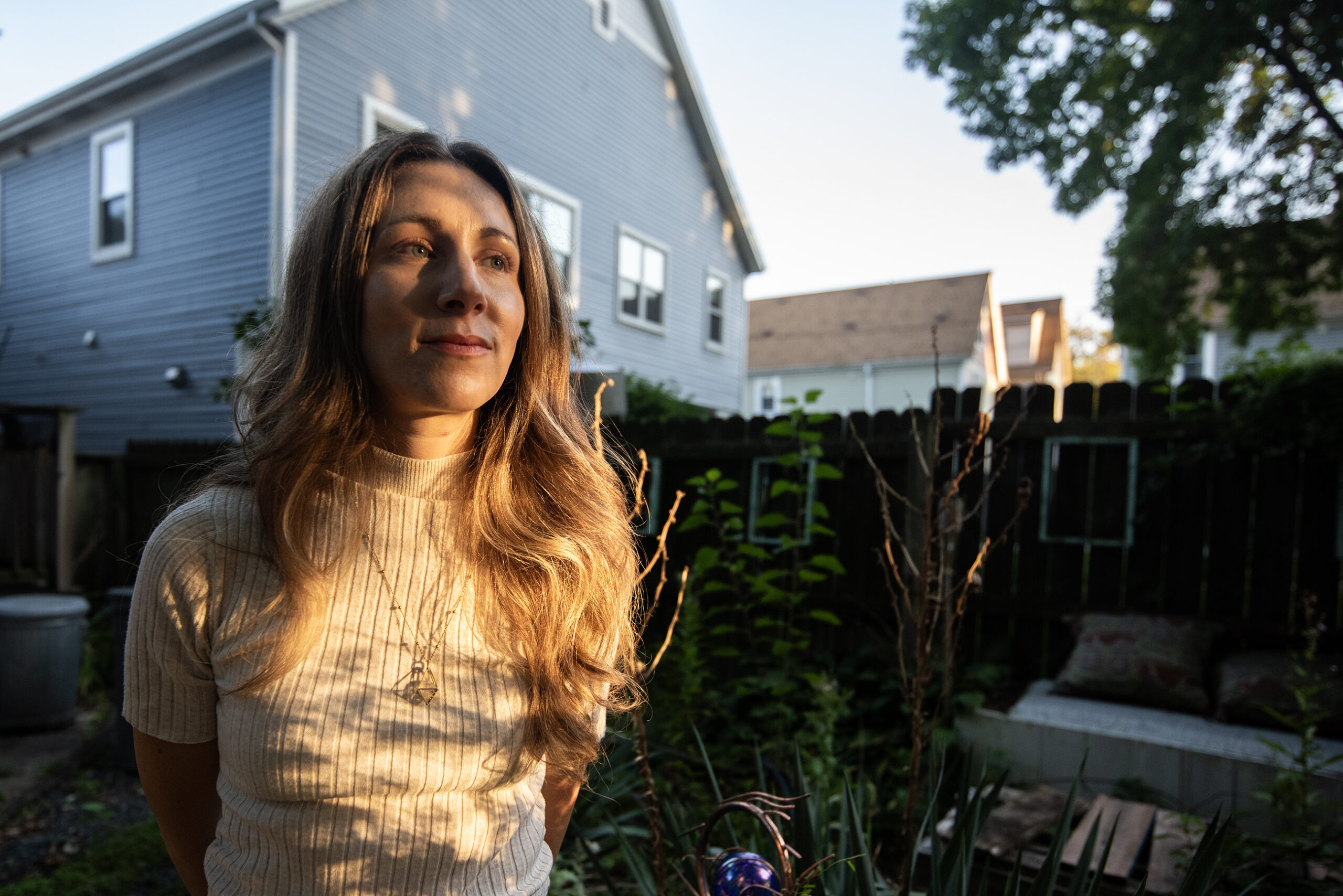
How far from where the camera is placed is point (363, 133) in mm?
8711

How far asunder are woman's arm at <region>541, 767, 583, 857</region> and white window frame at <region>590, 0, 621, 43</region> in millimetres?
12300

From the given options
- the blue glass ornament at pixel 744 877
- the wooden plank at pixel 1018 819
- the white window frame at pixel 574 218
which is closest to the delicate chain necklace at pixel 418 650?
the blue glass ornament at pixel 744 877

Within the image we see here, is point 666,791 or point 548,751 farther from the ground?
point 548,751

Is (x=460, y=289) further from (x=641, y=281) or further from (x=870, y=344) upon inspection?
(x=870, y=344)

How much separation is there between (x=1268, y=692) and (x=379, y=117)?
943cm

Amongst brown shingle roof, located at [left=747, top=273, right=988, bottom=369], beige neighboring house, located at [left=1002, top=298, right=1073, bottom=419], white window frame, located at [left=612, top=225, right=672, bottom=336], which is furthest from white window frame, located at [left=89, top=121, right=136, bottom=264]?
beige neighboring house, located at [left=1002, top=298, right=1073, bottom=419]

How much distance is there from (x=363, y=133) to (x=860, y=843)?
9.22 meters

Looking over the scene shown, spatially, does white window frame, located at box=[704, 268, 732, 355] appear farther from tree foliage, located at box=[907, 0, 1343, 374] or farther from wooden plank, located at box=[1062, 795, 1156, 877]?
wooden plank, located at box=[1062, 795, 1156, 877]

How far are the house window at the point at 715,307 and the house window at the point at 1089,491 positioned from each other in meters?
9.95

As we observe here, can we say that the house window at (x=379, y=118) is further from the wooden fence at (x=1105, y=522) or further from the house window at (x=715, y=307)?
the house window at (x=715, y=307)

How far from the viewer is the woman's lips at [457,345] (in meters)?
1.12

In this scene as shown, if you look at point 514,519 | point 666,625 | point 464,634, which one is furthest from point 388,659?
point 666,625

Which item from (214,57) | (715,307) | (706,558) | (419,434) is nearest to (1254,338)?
(715,307)

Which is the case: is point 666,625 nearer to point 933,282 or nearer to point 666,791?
point 666,791
